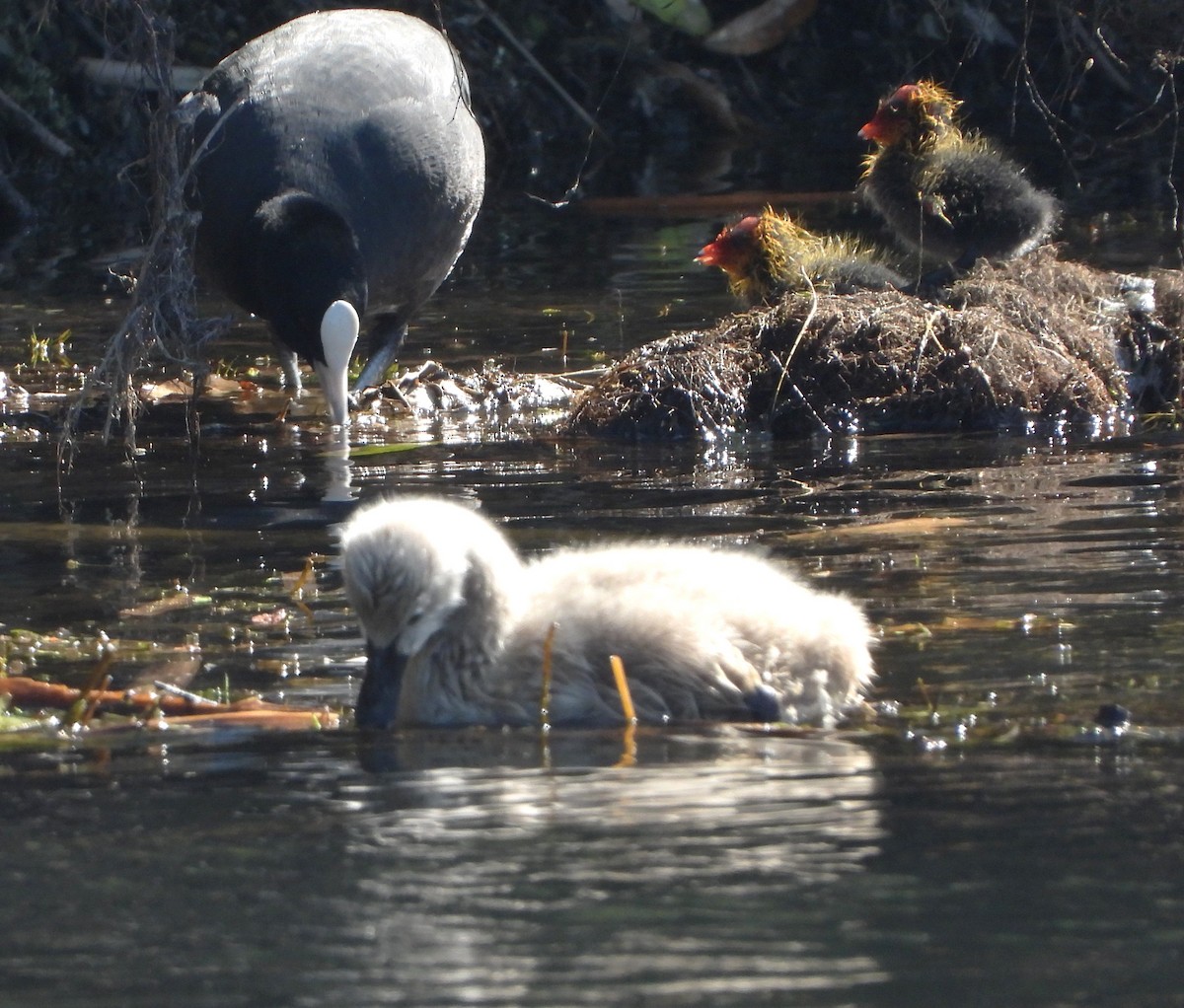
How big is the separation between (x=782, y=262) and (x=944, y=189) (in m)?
0.88

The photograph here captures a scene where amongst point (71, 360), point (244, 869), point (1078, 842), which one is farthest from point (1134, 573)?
point (71, 360)

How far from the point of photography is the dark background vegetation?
48.9 ft

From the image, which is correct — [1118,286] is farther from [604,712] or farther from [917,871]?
[917,871]

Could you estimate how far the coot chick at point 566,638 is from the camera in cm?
399

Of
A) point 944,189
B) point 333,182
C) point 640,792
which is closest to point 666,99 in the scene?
point 944,189

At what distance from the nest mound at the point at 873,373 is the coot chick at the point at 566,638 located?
10.4 ft

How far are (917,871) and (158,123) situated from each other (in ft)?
15.0

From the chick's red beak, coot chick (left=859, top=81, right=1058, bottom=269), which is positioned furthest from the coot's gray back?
coot chick (left=859, top=81, right=1058, bottom=269)

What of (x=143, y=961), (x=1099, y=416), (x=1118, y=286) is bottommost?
(x=143, y=961)

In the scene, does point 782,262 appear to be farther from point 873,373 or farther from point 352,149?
point 352,149

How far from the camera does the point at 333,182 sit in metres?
8.30

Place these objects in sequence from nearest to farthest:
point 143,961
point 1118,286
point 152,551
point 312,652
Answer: point 143,961 < point 312,652 < point 152,551 < point 1118,286

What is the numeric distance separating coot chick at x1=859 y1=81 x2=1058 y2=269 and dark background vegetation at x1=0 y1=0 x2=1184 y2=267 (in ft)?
14.4

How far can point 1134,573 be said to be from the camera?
16.0 ft
